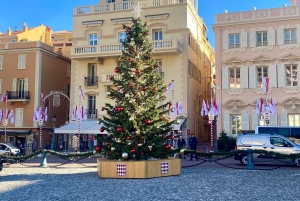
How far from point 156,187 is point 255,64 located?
21231 mm

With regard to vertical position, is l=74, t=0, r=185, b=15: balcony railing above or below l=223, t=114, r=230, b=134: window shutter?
above

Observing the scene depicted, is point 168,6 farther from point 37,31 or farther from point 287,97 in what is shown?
point 37,31

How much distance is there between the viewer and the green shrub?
29.1 m

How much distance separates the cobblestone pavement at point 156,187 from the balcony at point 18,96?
2314cm

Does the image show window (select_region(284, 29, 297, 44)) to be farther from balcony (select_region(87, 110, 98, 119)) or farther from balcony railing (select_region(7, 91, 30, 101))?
balcony railing (select_region(7, 91, 30, 101))

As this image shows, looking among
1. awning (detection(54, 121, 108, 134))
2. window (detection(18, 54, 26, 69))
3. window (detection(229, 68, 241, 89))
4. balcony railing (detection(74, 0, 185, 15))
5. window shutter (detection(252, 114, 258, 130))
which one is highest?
balcony railing (detection(74, 0, 185, 15))

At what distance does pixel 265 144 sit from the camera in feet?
67.8

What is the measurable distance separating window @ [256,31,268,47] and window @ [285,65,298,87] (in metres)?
2.85

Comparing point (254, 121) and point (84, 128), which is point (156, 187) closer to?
point (254, 121)

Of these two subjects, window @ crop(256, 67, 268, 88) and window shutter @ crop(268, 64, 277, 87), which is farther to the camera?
window @ crop(256, 67, 268, 88)

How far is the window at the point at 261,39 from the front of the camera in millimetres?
30819

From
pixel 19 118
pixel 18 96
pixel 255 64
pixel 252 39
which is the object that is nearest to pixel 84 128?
pixel 19 118

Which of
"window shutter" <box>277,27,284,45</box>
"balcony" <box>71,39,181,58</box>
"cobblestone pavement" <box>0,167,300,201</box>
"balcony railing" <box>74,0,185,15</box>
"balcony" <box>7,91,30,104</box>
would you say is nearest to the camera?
"cobblestone pavement" <box>0,167,300,201</box>

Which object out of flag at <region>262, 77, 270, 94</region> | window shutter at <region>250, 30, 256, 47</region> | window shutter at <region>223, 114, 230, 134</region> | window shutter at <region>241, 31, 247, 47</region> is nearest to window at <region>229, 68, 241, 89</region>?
window shutter at <region>241, 31, 247, 47</region>
